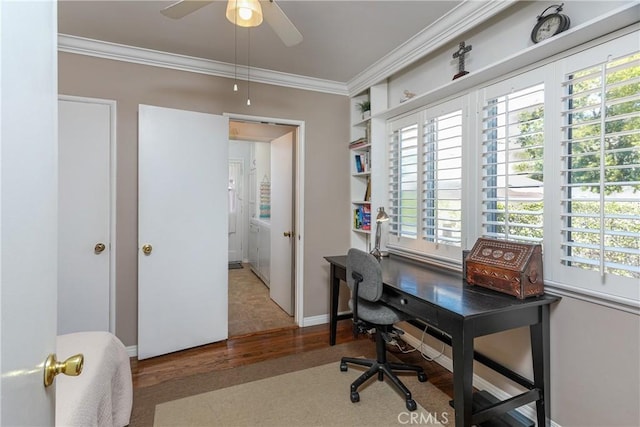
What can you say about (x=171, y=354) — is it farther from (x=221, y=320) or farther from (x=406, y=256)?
(x=406, y=256)

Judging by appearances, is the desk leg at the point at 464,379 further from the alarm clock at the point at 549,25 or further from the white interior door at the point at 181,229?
the white interior door at the point at 181,229

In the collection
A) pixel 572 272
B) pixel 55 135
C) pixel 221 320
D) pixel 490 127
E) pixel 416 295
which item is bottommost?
pixel 221 320

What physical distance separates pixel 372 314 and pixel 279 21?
178 centimetres

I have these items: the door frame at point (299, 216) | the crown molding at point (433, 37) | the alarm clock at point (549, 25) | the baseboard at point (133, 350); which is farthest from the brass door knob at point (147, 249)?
the alarm clock at point (549, 25)

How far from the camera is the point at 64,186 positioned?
2498mm

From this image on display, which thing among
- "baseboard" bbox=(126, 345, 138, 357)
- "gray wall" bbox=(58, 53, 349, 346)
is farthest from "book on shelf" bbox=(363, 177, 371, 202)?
"baseboard" bbox=(126, 345, 138, 357)

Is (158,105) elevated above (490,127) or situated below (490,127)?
above

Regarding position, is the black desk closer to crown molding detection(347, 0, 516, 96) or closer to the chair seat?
the chair seat

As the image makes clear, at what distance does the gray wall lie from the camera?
2.65 m

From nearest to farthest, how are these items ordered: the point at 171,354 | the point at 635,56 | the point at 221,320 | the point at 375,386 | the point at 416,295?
1. the point at 635,56
2. the point at 416,295
3. the point at 375,386
4. the point at 171,354
5. the point at 221,320

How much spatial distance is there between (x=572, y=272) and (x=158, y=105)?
314 cm

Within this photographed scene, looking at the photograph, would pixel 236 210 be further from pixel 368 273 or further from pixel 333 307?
pixel 368 273

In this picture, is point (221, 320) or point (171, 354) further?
point (221, 320)

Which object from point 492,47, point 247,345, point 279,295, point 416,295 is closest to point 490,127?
point 492,47
